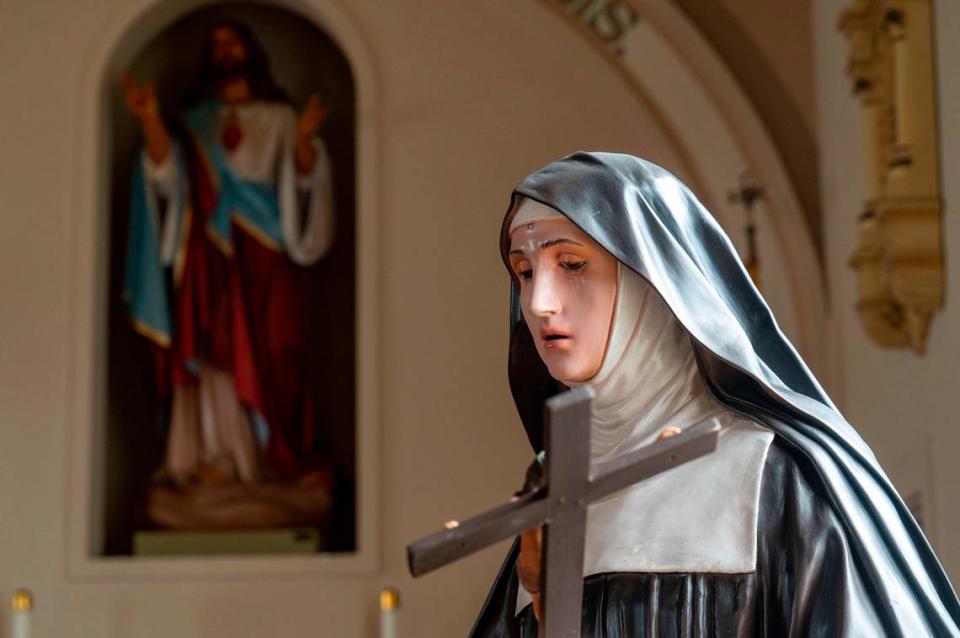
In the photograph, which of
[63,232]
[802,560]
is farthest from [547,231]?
[63,232]

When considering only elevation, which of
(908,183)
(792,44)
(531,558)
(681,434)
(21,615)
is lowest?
(21,615)

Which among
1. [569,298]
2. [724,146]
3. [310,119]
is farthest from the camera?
[310,119]

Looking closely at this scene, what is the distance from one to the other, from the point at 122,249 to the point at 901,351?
425cm

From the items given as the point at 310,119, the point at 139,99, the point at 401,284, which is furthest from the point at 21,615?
the point at 310,119

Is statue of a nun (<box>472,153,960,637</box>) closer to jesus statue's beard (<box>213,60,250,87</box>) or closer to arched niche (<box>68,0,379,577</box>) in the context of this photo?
arched niche (<box>68,0,379,577</box>)

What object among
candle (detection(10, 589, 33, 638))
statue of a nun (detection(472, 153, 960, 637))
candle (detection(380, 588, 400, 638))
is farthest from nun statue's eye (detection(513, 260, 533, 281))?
candle (detection(10, 589, 33, 638))

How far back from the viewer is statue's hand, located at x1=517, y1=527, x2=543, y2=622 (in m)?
1.98

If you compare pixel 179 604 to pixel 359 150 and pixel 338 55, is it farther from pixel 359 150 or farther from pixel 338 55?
pixel 338 55

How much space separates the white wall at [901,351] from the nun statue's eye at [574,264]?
2.92 m

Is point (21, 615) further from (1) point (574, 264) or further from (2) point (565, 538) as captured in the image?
(2) point (565, 538)

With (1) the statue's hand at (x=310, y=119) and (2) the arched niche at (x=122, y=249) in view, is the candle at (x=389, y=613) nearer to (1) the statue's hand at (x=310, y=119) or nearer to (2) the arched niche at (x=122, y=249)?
(2) the arched niche at (x=122, y=249)

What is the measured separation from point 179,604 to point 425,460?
4.28ft

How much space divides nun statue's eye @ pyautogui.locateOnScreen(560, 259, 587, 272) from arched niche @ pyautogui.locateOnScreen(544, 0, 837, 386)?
5.69m

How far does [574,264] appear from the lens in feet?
7.24
